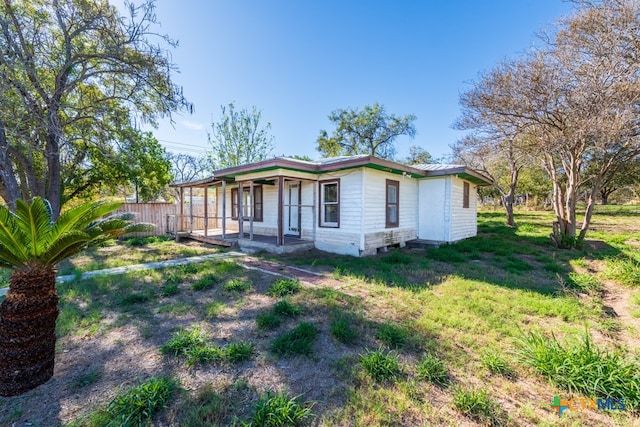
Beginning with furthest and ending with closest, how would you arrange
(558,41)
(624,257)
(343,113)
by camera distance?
(343,113), (558,41), (624,257)

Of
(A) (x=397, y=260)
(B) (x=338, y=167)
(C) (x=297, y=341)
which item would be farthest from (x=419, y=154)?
(C) (x=297, y=341)

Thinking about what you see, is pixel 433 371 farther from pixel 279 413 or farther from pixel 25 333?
pixel 25 333

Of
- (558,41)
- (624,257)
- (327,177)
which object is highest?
(558,41)

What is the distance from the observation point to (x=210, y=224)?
14992mm

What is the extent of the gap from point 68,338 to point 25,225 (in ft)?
5.70

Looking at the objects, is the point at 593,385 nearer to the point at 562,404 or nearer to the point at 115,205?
the point at 562,404

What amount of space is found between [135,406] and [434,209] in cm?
953

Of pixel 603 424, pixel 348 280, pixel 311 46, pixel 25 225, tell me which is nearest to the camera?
pixel 603 424

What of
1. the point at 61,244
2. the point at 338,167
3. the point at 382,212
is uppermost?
the point at 338,167

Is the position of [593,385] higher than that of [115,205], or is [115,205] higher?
[115,205]

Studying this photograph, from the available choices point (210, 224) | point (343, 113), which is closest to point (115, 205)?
point (210, 224)

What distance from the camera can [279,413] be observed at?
2.11m

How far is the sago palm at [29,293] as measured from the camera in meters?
2.46

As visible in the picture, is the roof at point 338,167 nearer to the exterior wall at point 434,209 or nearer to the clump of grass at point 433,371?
the exterior wall at point 434,209
